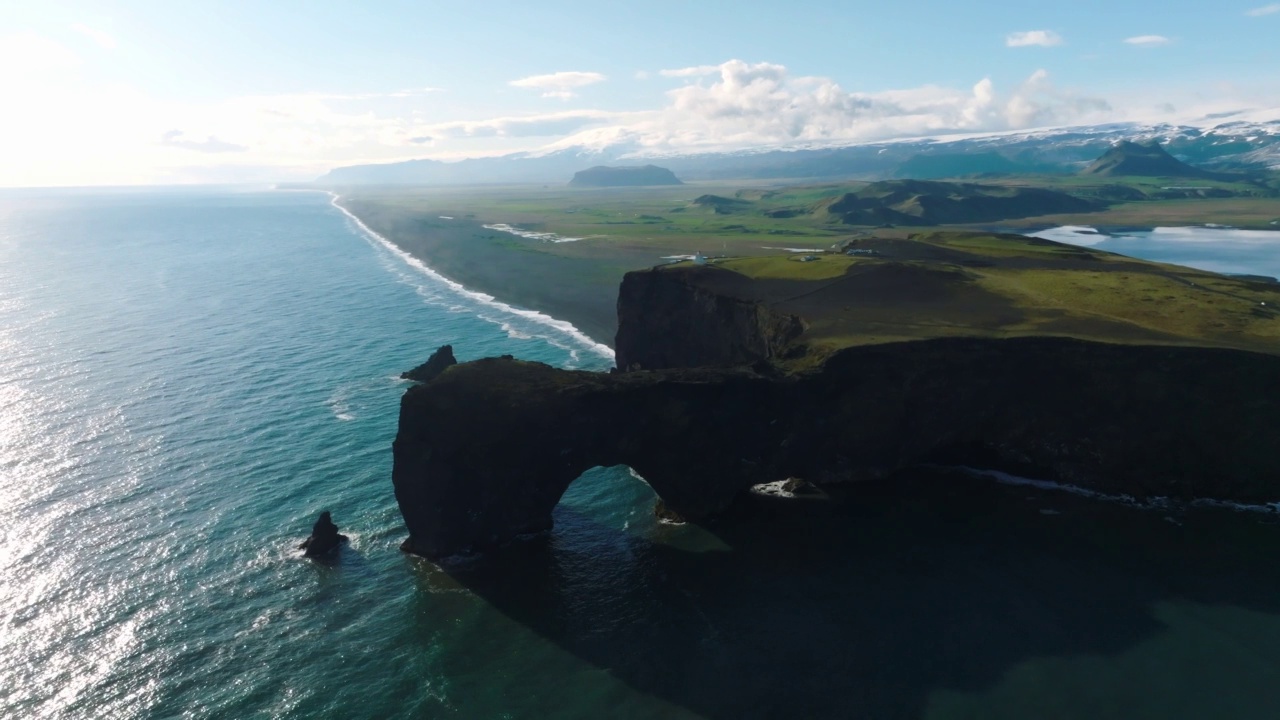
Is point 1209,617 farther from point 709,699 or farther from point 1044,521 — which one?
point 709,699

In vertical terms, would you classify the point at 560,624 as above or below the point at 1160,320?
below

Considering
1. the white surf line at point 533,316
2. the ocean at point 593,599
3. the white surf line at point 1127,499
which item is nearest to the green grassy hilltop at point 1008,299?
the white surf line at point 1127,499

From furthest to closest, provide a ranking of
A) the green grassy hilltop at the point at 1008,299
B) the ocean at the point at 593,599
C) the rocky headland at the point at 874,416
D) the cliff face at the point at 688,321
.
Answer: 1. the cliff face at the point at 688,321
2. the green grassy hilltop at the point at 1008,299
3. the rocky headland at the point at 874,416
4. the ocean at the point at 593,599

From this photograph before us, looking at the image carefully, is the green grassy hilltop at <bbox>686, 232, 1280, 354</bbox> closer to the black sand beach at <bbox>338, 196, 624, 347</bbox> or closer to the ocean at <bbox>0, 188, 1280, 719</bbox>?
the ocean at <bbox>0, 188, 1280, 719</bbox>

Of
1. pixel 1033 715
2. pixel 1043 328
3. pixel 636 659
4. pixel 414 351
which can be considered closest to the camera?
pixel 1033 715

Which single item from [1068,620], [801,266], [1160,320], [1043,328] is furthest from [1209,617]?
[801,266]

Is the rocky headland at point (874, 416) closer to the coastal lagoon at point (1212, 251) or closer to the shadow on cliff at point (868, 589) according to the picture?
the shadow on cliff at point (868, 589)
